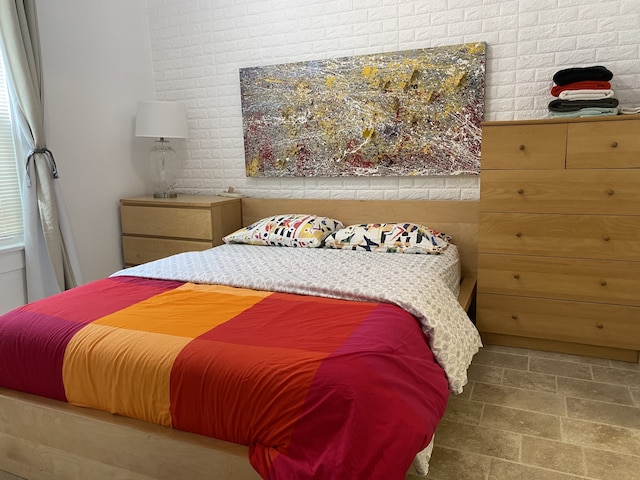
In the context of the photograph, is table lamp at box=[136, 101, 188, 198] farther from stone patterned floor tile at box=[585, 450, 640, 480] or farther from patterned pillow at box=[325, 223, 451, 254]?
stone patterned floor tile at box=[585, 450, 640, 480]

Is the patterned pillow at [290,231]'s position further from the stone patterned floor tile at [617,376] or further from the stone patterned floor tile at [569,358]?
the stone patterned floor tile at [617,376]

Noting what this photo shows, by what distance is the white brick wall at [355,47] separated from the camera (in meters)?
2.71

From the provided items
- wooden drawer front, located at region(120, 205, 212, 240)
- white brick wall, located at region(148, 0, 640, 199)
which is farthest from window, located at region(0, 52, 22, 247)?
white brick wall, located at region(148, 0, 640, 199)

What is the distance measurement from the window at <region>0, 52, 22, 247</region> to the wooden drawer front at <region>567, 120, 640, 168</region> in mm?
2996

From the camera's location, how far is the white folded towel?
8.04 ft

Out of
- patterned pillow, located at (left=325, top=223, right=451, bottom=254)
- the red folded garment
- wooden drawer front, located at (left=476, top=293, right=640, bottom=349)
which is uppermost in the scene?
the red folded garment

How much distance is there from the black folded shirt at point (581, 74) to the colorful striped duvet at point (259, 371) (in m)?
1.56

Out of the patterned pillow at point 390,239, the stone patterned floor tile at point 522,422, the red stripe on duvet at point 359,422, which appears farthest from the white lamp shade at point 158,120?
the stone patterned floor tile at point 522,422

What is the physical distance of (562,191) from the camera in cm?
251

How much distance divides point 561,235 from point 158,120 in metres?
2.57

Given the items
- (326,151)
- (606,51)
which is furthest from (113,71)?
(606,51)

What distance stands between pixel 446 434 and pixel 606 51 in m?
2.13

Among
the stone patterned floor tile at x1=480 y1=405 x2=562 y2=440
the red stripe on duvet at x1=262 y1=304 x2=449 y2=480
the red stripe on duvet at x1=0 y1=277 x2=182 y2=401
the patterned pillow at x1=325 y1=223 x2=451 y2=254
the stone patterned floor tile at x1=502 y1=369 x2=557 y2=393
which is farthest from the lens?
the patterned pillow at x1=325 y1=223 x2=451 y2=254

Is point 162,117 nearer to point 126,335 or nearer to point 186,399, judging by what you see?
point 126,335
